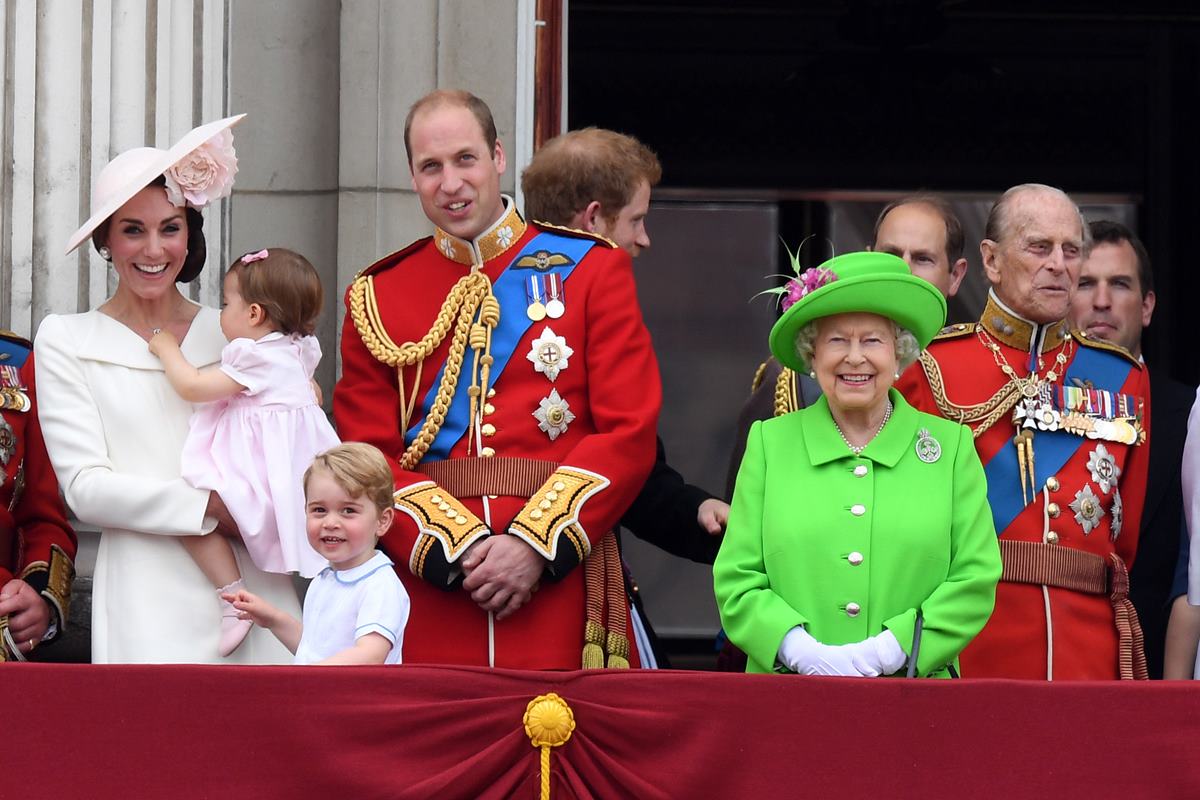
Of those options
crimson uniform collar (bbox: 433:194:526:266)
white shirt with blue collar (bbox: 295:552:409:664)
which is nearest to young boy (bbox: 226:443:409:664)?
white shirt with blue collar (bbox: 295:552:409:664)

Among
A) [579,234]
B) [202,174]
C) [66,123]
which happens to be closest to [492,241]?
[579,234]

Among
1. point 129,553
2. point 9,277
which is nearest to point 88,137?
point 9,277

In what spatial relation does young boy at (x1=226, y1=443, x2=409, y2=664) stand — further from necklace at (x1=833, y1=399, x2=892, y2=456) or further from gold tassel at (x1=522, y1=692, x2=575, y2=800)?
necklace at (x1=833, y1=399, x2=892, y2=456)

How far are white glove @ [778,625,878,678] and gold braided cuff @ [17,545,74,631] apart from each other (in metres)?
1.60

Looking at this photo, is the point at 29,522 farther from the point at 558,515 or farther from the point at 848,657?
the point at 848,657

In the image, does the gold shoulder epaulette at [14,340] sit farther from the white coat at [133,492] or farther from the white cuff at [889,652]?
the white cuff at [889,652]

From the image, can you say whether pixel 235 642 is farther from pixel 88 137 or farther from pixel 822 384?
pixel 88 137

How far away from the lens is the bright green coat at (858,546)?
167 inches

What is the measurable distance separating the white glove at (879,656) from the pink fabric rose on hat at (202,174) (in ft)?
5.45

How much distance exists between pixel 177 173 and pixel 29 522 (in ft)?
2.82

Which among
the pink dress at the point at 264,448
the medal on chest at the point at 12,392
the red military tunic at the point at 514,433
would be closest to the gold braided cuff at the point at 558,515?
the red military tunic at the point at 514,433

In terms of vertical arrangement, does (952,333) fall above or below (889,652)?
above

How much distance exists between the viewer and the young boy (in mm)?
4254

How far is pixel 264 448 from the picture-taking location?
464 cm
